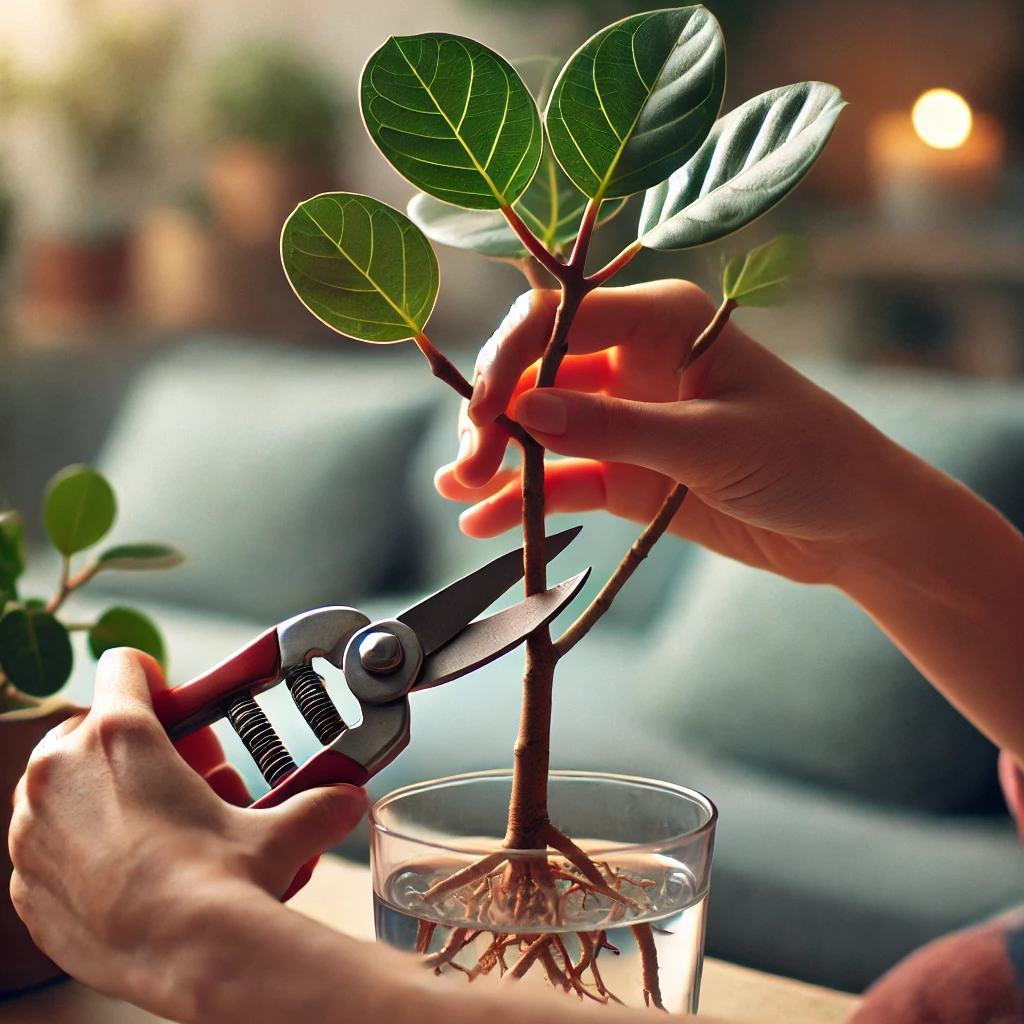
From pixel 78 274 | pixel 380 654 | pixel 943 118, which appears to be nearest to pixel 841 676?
pixel 380 654

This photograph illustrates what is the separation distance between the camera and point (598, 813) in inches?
19.0

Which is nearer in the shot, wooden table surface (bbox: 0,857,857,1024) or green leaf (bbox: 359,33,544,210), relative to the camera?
green leaf (bbox: 359,33,544,210)

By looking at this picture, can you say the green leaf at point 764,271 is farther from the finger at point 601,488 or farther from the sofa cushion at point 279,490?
the sofa cushion at point 279,490

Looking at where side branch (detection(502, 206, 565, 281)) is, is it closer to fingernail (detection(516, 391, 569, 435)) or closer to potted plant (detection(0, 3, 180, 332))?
fingernail (detection(516, 391, 569, 435))

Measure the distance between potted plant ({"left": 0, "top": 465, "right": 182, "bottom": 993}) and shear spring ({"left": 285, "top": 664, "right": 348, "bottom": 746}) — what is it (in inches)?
6.4

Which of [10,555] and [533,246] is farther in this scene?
[10,555]

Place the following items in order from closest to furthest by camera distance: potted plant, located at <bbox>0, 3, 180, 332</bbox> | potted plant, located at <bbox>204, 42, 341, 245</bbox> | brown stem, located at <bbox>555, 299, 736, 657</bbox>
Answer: brown stem, located at <bbox>555, 299, 736, 657</bbox> < potted plant, located at <bbox>204, 42, 341, 245</bbox> < potted plant, located at <bbox>0, 3, 180, 332</bbox>

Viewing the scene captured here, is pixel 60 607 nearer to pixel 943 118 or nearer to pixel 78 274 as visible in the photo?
pixel 943 118

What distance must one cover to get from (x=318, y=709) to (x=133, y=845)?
0.10 m

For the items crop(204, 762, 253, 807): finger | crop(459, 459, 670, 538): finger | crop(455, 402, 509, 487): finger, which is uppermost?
crop(455, 402, 509, 487): finger

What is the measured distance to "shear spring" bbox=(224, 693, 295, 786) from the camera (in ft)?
1.51

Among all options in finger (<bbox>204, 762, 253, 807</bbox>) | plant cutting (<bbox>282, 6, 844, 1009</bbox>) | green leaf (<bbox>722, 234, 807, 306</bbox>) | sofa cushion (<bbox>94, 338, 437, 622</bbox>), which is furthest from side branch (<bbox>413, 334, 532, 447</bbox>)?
sofa cushion (<bbox>94, 338, 437, 622</bbox>)

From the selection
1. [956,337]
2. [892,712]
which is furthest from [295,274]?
[956,337]

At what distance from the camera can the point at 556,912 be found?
1.36 ft
